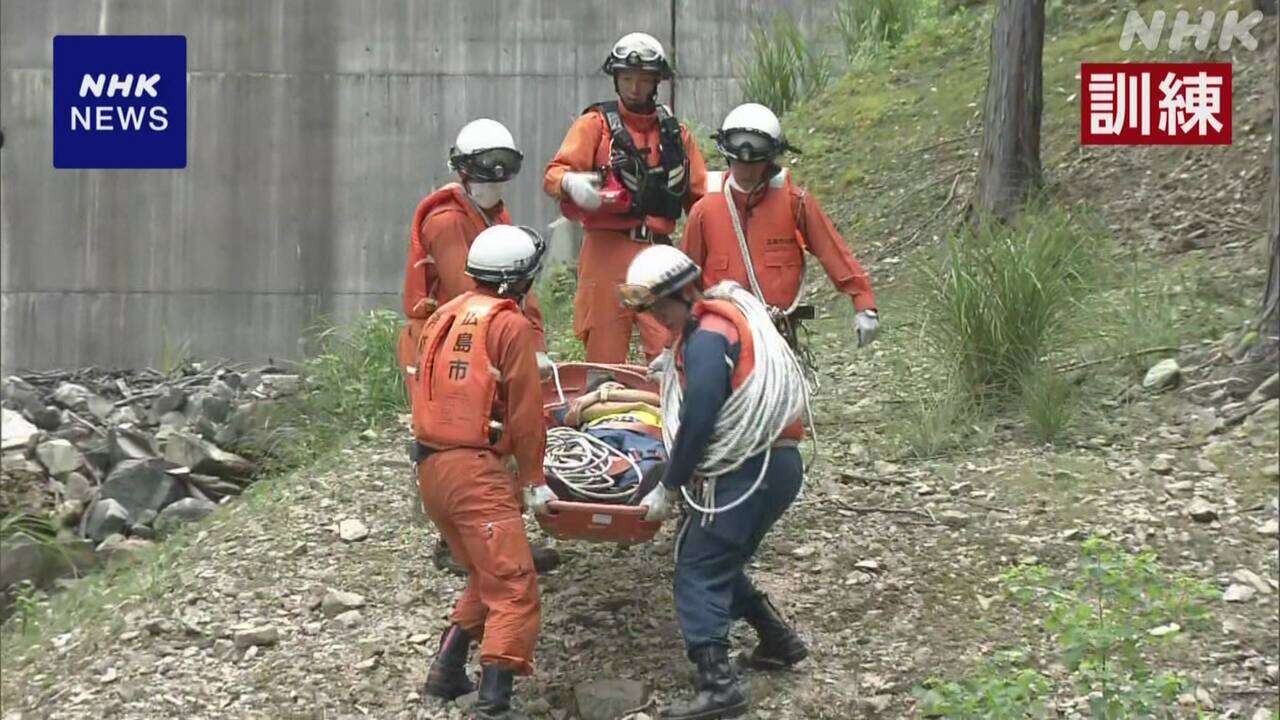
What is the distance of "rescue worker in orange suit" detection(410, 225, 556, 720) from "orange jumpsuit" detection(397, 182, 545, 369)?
993 millimetres

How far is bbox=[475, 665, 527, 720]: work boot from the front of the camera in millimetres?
5727

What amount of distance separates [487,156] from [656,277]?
1.52 metres

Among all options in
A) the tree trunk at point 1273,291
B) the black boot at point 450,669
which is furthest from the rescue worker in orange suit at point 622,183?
the tree trunk at point 1273,291

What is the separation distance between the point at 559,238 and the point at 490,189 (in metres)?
7.85

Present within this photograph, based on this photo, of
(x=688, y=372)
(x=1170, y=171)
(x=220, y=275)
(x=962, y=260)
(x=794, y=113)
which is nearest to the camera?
(x=688, y=372)

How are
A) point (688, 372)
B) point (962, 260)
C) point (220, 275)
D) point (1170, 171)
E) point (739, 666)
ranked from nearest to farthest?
point (688, 372), point (739, 666), point (962, 260), point (1170, 171), point (220, 275)

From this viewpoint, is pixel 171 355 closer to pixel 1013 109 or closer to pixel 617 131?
pixel 1013 109

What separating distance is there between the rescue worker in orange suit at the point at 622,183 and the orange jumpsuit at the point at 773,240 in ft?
1.16

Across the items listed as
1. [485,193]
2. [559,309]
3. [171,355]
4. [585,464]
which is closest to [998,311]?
[485,193]

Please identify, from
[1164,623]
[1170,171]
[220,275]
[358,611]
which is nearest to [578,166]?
[358,611]

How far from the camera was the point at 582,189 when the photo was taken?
6891 mm

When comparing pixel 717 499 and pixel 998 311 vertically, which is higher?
pixel 998 311

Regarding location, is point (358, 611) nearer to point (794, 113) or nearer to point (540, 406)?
point (540, 406)

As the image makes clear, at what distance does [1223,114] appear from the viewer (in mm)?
11273
